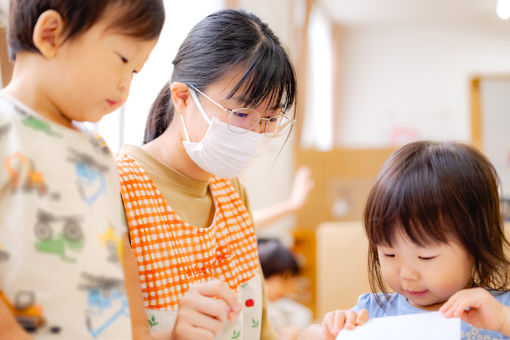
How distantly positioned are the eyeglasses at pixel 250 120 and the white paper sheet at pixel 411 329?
1.47ft

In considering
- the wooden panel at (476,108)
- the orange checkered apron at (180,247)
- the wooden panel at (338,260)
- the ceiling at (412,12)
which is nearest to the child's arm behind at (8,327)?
the orange checkered apron at (180,247)

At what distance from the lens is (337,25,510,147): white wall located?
8070mm

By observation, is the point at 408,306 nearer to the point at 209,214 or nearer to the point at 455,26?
the point at 209,214

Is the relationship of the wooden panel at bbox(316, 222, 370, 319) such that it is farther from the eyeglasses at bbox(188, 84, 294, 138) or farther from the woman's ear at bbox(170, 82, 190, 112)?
the woman's ear at bbox(170, 82, 190, 112)

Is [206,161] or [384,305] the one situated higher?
[206,161]

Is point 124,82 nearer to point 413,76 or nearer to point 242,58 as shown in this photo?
point 242,58

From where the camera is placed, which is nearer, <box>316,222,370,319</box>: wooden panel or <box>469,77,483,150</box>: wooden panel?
<box>316,222,370,319</box>: wooden panel

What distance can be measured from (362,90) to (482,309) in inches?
306

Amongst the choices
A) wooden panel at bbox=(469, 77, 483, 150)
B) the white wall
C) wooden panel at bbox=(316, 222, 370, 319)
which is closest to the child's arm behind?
wooden panel at bbox=(316, 222, 370, 319)

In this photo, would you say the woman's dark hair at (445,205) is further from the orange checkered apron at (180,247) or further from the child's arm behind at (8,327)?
the child's arm behind at (8,327)

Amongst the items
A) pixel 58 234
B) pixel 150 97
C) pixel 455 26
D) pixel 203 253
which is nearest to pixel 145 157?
pixel 203 253

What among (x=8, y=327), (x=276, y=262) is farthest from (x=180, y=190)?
(x=276, y=262)

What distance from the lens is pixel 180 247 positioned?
1.05 metres

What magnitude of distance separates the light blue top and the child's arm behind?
63 centimetres
